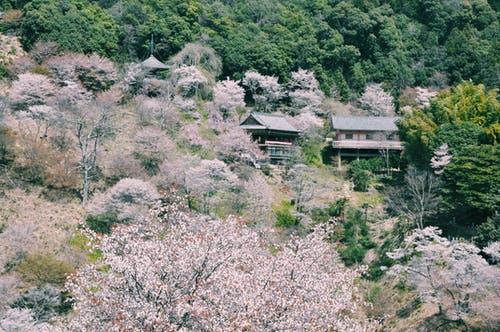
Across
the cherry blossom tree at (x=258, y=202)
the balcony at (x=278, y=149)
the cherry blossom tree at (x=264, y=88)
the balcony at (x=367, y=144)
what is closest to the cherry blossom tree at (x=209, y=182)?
the cherry blossom tree at (x=258, y=202)

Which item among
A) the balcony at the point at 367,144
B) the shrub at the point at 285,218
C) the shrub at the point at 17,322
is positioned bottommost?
the shrub at the point at 285,218

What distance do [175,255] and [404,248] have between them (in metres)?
17.1

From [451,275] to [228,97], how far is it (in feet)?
72.4

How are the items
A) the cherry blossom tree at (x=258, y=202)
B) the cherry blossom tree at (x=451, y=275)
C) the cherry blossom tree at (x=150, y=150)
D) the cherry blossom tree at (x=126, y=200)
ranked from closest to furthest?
the cherry blossom tree at (x=451, y=275) < the cherry blossom tree at (x=126, y=200) < the cherry blossom tree at (x=258, y=202) < the cherry blossom tree at (x=150, y=150)

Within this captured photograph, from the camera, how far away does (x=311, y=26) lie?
47.6 meters

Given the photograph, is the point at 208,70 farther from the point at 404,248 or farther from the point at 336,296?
the point at 336,296

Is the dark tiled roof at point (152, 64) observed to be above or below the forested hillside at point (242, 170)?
above

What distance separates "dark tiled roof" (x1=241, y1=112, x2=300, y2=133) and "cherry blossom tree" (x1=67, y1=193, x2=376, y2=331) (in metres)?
24.4

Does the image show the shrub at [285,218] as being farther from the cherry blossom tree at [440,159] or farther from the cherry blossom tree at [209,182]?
the cherry blossom tree at [440,159]

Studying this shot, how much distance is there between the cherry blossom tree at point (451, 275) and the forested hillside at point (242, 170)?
3.2 inches

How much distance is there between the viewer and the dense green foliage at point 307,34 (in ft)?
132

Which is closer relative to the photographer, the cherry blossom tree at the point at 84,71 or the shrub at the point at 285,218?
the shrub at the point at 285,218

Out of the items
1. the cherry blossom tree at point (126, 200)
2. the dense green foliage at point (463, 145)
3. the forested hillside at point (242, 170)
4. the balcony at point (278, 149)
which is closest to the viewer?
the forested hillside at point (242, 170)

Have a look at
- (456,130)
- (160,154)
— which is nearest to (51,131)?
(160,154)
